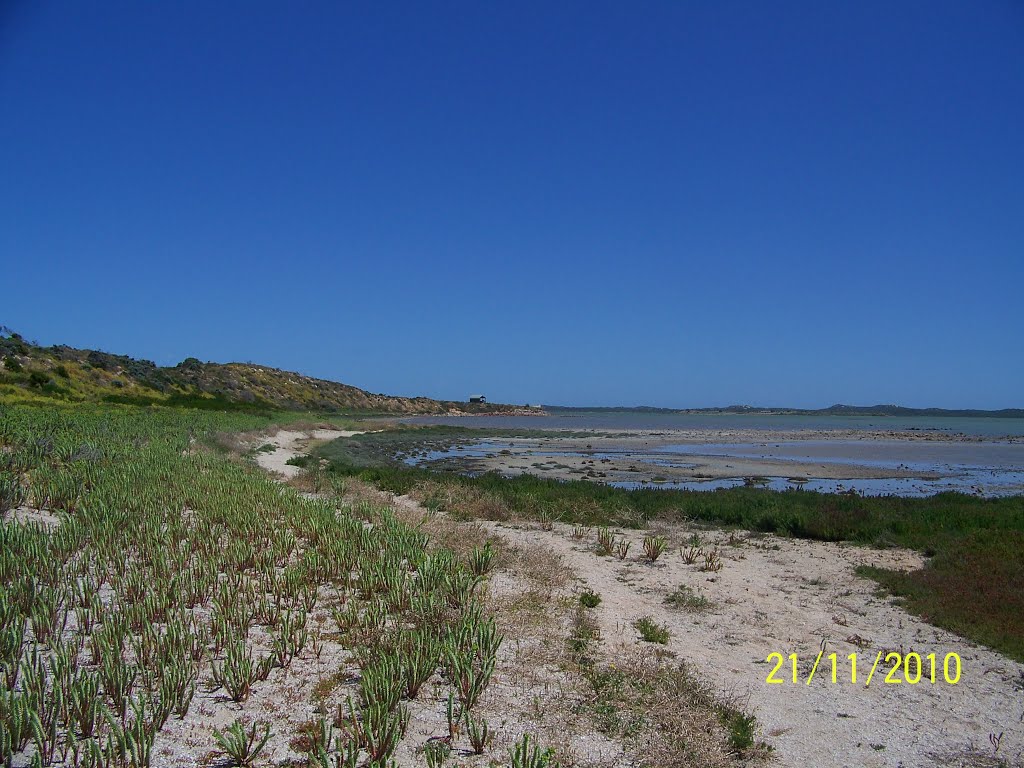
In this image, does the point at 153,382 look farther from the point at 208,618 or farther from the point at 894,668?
the point at 894,668

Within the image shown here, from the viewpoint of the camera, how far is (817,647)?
25.3 ft

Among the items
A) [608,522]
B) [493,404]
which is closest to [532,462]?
[608,522]

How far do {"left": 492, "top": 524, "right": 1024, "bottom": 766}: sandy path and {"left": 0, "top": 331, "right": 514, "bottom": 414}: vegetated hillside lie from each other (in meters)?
36.8

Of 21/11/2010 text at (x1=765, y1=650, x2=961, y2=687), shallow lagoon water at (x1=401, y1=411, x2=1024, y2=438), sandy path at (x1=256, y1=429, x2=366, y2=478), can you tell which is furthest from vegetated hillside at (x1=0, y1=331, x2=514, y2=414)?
21/11/2010 text at (x1=765, y1=650, x2=961, y2=687)

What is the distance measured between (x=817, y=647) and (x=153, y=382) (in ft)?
222

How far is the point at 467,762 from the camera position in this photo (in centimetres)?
475

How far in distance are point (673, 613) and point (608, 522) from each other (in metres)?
6.61

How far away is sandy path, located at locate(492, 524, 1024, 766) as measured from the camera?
5.59m

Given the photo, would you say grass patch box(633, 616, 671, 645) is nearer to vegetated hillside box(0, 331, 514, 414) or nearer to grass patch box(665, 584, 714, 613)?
grass patch box(665, 584, 714, 613)

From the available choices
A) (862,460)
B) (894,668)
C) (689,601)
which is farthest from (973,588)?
(862,460)

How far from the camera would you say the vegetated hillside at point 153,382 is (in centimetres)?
4438

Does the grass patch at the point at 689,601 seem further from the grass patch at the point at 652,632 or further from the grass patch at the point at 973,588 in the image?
the grass patch at the point at 973,588

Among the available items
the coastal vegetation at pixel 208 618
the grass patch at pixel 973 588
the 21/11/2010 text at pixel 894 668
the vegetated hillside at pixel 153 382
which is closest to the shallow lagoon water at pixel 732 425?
the vegetated hillside at pixel 153 382

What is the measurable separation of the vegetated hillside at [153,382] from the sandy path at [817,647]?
121ft
